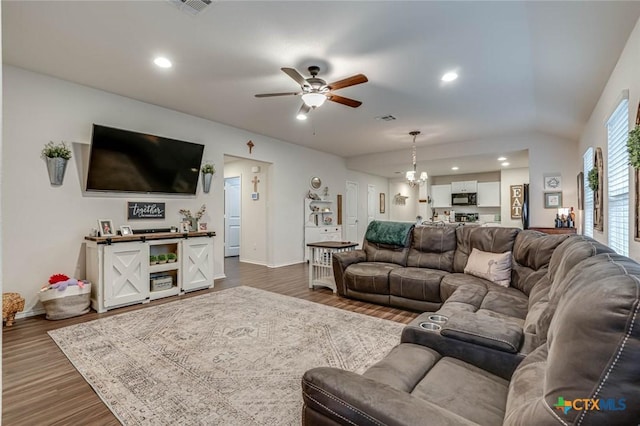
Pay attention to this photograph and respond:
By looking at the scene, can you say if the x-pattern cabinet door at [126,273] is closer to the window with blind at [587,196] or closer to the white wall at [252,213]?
the white wall at [252,213]

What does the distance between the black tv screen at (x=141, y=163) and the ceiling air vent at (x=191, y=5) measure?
2231 mm

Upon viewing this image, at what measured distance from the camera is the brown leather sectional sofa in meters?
0.74

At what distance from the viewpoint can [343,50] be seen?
3.04 metres

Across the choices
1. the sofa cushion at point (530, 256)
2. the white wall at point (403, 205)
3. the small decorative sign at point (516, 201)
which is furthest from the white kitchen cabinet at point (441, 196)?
the sofa cushion at point (530, 256)

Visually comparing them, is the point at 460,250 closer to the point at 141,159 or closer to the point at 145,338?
the point at 145,338

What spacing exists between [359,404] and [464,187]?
31.2 ft

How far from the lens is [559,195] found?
5781 millimetres

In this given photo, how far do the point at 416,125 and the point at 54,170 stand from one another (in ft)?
17.4

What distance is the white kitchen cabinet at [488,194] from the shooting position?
9047 mm

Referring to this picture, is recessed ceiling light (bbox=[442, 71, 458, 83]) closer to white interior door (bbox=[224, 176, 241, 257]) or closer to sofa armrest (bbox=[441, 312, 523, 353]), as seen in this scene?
sofa armrest (bbox=[441, 312, 523, 353])

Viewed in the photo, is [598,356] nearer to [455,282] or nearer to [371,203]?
[455,282]

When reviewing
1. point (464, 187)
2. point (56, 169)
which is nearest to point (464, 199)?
point (464, 187)

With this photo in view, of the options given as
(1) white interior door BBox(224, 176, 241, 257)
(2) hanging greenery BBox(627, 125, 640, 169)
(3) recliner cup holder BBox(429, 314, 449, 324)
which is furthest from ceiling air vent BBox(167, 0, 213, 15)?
(1) white interior door BBox(224, 176, 241, 257)

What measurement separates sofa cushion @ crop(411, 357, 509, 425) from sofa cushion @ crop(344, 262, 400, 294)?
7.44ft
